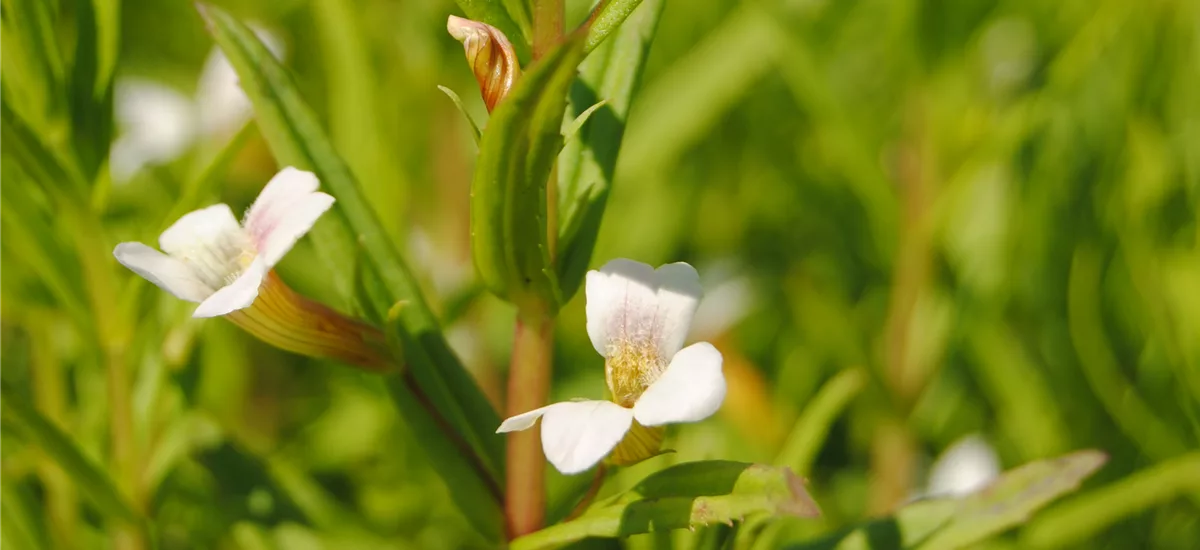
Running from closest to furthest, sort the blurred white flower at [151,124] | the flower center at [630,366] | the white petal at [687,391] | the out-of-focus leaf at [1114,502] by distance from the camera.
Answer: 1. the white petal at [687,391]
2. the flower center at [630,366]
3. the out-of-focus leaf at [1114,502]
4. the blurred white flower at [151,124]

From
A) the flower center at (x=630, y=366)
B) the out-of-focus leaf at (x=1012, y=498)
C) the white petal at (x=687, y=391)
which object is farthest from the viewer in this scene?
the out-of-focus leaf at (x=1012, y=498)

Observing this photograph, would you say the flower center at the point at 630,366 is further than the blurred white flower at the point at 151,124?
No

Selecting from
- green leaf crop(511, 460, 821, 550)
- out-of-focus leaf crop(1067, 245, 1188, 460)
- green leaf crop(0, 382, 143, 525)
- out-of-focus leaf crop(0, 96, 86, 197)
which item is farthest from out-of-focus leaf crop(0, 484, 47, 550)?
out-of-focus leaf crop(1067, 245, 1188, 460)

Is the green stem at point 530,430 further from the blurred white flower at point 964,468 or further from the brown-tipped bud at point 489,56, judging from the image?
the blurred white flower at point 964,468

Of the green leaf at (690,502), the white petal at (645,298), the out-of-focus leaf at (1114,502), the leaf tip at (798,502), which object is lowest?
the out-of-focus leaf at (1114,502)

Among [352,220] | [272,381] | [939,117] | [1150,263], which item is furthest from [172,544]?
[1150,263]

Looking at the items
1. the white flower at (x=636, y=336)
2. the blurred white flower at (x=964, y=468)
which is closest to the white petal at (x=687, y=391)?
the white flower at (x=636, y=336)
